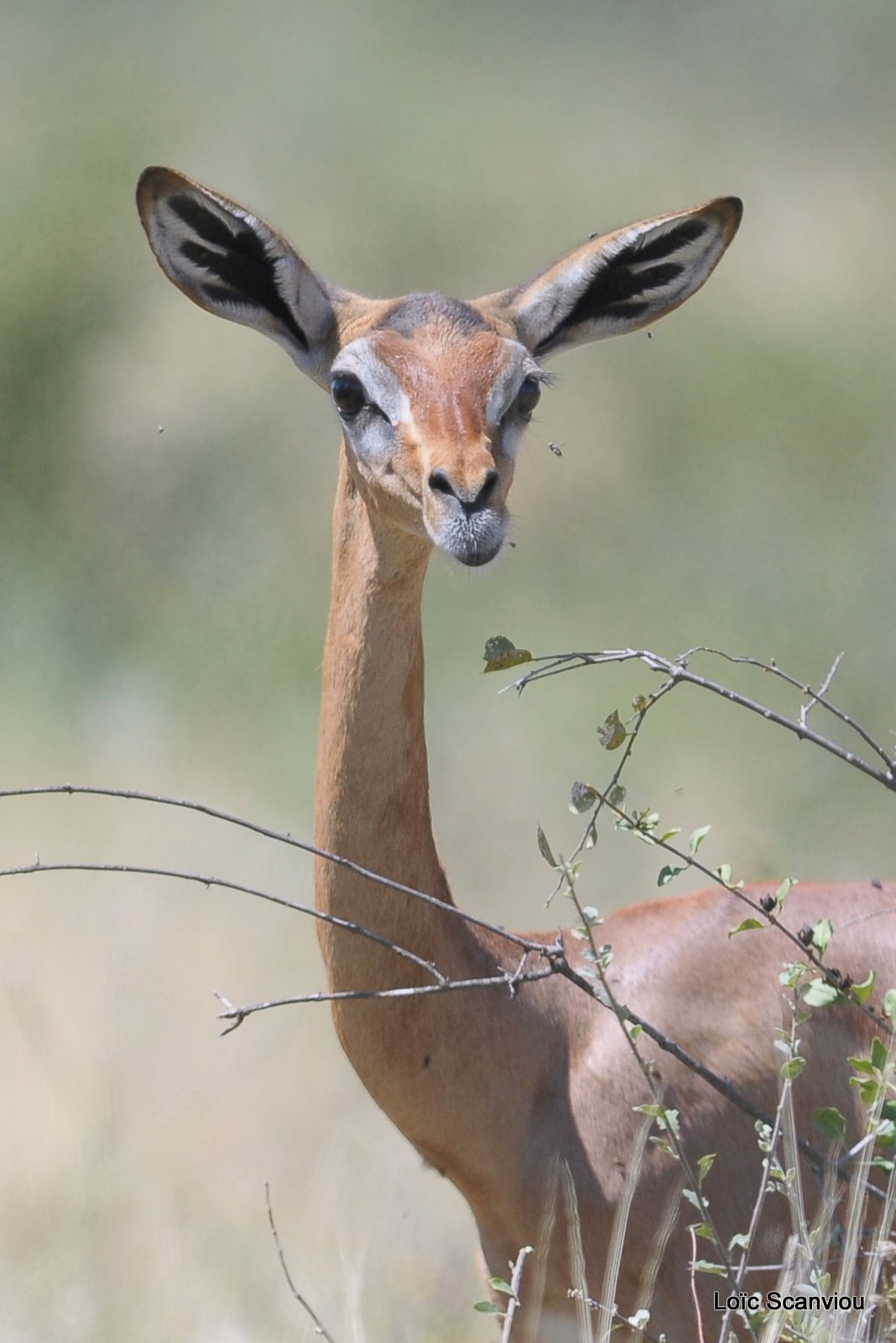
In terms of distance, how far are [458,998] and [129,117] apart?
1522 cm

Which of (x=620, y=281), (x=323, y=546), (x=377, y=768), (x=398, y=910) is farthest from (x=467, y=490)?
(x=323, y=546)

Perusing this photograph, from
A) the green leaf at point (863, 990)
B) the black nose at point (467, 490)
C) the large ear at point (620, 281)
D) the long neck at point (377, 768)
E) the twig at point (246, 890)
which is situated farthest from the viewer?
the large ear at point (620, 281)

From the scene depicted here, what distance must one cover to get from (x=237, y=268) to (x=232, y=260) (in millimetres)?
26

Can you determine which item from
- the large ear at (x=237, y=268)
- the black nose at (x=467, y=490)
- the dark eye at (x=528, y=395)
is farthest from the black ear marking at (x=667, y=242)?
the black nose at (x=467, y=490)

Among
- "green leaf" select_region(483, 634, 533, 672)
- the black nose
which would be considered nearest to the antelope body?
the black nose

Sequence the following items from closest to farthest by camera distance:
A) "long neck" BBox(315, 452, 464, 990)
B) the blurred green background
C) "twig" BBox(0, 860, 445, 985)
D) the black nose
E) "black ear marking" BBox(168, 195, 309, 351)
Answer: "twig" BBox(0, 860, 445, 985), the black nose, "long neck" BBox(315, 452, 464, 990), "black ear marking" BBox(168, 195, 309, 351), the blurred green background

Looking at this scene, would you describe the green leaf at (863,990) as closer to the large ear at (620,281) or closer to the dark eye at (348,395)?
the dark eye at (348,395)

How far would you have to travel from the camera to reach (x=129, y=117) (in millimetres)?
17922

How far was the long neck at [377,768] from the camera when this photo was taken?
4.18 m

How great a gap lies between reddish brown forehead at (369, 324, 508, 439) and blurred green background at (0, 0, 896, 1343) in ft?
1.10

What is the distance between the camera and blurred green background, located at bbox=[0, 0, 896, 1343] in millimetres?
7664

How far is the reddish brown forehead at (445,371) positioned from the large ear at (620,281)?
0.38 metres

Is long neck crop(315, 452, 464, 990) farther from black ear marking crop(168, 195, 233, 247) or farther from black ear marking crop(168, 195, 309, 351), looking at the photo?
black ear marking crop(168, 195, 233, 247)

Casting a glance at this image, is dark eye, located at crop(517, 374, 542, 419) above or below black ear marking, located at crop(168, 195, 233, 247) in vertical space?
below
